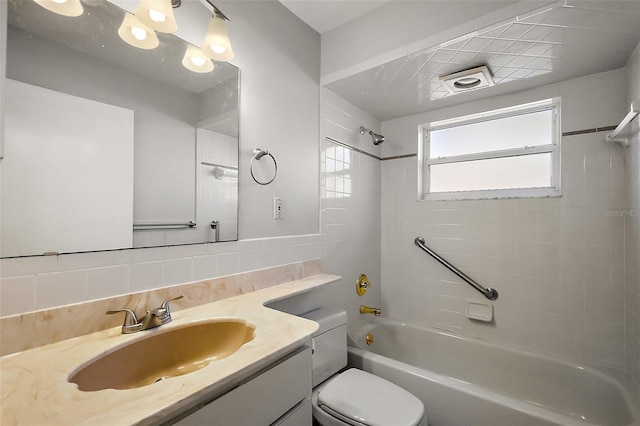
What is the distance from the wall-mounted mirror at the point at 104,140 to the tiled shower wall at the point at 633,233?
2.08 metres

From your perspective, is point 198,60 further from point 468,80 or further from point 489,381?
point 489,381

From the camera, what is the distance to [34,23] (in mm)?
841

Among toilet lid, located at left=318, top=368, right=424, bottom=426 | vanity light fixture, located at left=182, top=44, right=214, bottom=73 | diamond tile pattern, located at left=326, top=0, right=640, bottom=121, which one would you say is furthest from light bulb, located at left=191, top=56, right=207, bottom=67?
toilet lid, located at left=318, top=368, right=424, bottom=426

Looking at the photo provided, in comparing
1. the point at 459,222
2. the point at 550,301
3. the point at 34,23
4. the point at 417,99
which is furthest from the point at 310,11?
the point at 550,301

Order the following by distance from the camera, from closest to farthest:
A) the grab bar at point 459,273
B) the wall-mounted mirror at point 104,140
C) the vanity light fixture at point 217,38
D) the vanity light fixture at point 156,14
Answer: the wall-mounted mirror at point 104,140 → the vanity light fixture at point 156,14 → the vanity light fixture at point 217,38 → the grab bar at point 459,273

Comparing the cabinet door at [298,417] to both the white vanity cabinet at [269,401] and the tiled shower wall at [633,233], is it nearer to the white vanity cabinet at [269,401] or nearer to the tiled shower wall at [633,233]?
the white vanity cabinet at [269,401]

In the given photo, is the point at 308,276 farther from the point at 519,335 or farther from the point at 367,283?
the point at 519,335

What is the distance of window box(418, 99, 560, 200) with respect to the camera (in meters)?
1.92

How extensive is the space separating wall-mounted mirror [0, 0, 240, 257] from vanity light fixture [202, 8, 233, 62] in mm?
101

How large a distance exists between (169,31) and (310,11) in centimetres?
100

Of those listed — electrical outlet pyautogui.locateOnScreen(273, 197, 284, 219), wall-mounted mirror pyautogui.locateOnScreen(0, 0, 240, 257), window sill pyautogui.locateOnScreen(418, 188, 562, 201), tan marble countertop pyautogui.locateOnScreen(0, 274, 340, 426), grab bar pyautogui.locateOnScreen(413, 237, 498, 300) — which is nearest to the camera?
tan marble countertop pyautogui.locateOnScreen(0, 274, 340, 426)

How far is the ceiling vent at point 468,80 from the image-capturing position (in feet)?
5.30

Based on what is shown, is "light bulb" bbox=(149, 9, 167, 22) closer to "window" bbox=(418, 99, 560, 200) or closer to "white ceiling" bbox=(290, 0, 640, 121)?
"white ceiling" bbox=(290, 0, 640, 121)

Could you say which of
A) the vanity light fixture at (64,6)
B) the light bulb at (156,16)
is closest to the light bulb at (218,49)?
the light bulb at (156,16)
